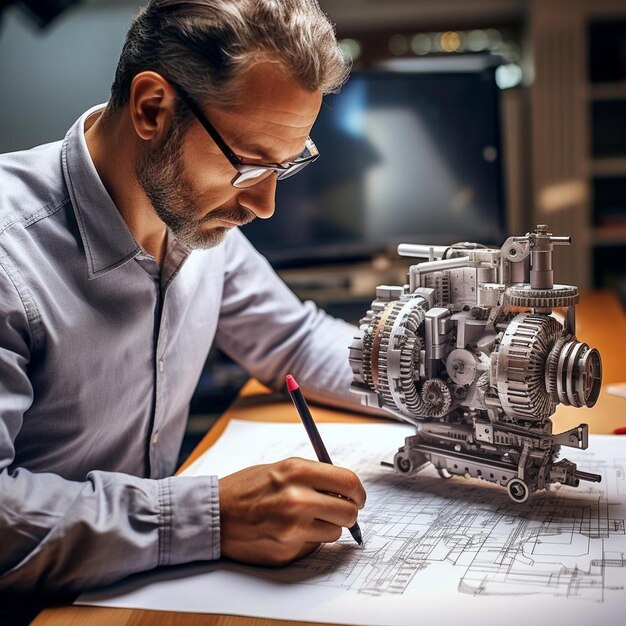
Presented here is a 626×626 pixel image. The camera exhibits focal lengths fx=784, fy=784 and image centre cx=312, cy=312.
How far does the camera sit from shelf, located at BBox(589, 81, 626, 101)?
3.95 m

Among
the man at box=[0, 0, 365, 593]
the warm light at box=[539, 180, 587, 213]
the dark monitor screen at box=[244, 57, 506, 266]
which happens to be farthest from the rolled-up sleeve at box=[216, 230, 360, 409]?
the warm light at box=[539, 180, 587, 213]

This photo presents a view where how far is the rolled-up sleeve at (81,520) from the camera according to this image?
751 millimetres

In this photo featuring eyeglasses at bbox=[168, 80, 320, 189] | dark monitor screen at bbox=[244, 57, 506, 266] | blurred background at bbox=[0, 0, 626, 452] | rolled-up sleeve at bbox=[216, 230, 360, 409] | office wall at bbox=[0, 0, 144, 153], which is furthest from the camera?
dark monitor screen at bbox=[244, 57, 506, 266]

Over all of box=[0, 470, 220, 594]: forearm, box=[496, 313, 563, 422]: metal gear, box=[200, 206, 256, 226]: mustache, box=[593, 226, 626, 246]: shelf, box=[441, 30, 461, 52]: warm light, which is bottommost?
box=[593, 226, 626, 246]: shelf

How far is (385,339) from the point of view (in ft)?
3.05

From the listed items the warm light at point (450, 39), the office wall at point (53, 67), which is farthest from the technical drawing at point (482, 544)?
the warm light at point (450, 39)

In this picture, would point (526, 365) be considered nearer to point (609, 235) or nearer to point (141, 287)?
point (141, 287)

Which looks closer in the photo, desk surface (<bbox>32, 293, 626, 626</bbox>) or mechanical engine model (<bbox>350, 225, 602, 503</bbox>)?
desk surface (<bbox>32, 293, 626, 626</bbox>)

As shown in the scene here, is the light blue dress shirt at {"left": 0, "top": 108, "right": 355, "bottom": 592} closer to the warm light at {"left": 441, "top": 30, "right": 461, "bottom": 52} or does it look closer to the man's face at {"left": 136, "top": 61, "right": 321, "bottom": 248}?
the man's face at {"left": 136, "top": 61, "right": 321, "bottom": 248}

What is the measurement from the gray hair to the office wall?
2.02 feet

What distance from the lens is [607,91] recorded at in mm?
3963

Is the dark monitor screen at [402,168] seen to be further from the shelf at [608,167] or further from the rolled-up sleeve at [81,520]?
the shelf at [608,167]

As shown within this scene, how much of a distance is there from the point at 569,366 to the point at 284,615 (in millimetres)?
388

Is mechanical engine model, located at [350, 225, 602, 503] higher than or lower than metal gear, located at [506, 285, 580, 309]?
lower
